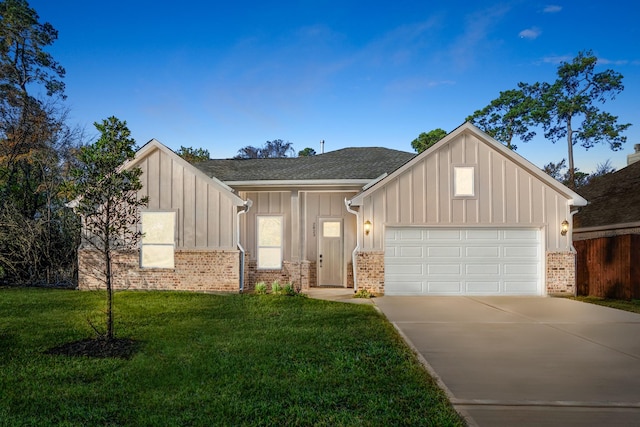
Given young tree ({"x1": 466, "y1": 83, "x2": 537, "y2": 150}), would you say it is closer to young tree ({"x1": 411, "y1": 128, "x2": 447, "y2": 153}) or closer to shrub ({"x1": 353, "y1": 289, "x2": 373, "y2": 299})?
young tree ({"x1": 411, "y1": 128, "x2": 447, "y2": 153})

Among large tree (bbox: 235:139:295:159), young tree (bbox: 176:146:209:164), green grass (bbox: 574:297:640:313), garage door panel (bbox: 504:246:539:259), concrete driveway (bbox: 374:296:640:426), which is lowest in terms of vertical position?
green grass (bbox: 574:297:640:313)

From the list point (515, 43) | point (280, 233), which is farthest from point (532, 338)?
point (515, 43)

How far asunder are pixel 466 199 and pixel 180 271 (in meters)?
8.61

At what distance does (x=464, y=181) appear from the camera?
1233cm

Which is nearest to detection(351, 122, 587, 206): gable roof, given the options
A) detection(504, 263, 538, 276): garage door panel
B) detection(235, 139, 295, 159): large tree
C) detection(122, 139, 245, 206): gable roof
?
detection(504, 263, 538, 276): garage door panel

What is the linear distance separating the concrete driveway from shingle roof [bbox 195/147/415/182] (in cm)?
512

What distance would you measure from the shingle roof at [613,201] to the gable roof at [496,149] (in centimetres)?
248

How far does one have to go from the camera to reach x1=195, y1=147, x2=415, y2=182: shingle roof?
13852mm

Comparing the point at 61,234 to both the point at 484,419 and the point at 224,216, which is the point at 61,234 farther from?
the point at 484,419

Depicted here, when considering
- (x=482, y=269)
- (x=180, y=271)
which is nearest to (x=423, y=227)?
(x=482, y=269)

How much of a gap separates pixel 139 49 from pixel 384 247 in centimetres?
1242

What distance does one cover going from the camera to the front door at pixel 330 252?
45.6 feet

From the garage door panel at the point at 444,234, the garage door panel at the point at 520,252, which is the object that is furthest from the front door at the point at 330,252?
the garage door panel at the point at 520,252

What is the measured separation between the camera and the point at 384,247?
12344 mm
